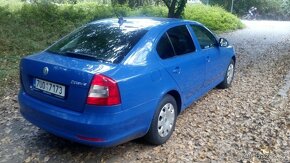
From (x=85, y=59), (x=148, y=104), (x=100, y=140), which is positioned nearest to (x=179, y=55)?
(x=148, y=104)

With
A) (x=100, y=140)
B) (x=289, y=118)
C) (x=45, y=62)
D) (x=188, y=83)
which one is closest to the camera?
(x=100, y=140)

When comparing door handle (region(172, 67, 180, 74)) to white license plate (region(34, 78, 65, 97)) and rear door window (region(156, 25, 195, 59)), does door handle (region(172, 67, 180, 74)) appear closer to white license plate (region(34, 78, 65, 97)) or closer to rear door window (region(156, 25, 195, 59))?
rear door window (region(156, 25, 195, 59))

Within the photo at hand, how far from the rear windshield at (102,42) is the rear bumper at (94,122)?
66cm

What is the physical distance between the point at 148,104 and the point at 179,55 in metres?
1.11

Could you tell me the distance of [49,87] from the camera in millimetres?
3754

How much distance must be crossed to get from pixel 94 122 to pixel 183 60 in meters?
1.81

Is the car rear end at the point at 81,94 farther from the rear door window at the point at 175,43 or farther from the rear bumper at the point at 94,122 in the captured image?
the rear door window at the point at 175,43

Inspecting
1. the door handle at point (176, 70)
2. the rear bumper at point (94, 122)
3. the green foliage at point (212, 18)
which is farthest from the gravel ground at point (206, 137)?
the green foliage at point (212, 18)

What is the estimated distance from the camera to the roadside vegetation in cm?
869

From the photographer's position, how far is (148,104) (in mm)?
3904

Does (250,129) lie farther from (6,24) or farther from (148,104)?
(6,24)

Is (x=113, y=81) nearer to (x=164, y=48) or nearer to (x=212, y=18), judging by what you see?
(x=164, y=48)

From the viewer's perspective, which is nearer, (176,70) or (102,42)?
(102,42)

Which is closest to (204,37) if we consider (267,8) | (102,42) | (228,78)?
(228,78)
